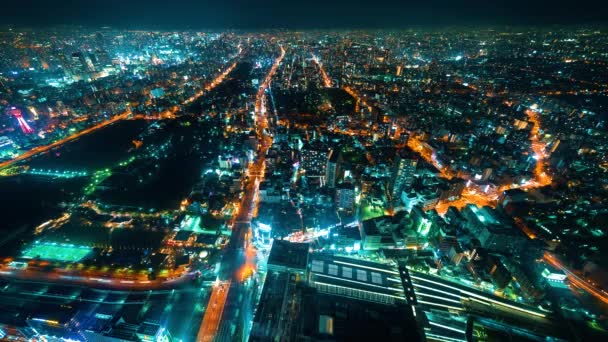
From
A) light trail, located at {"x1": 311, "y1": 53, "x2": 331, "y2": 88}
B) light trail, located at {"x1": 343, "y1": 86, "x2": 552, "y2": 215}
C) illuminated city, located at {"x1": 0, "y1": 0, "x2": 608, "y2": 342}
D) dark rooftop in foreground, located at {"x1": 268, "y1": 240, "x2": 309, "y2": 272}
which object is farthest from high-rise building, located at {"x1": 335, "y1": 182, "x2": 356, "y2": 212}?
light trail, located at {"x1": 311, "y1": 53, "x2": 331, "y2": 88}

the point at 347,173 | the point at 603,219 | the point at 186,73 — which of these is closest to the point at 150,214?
the point at 347,173

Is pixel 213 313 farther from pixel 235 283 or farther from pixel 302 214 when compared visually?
pixel 302 214

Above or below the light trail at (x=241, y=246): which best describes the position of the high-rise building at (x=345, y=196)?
above

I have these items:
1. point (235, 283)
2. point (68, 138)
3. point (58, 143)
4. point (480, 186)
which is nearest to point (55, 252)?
point (235, 283)

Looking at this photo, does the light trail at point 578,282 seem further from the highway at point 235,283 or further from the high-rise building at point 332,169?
the highway at point 235,283

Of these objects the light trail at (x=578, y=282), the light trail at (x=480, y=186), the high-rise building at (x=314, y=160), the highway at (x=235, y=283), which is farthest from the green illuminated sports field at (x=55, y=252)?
the light trail at (x=578, y=282)

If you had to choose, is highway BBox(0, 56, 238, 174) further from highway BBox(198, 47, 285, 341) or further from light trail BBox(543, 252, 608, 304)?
light trail BBox(543, 252, 608, 304)
